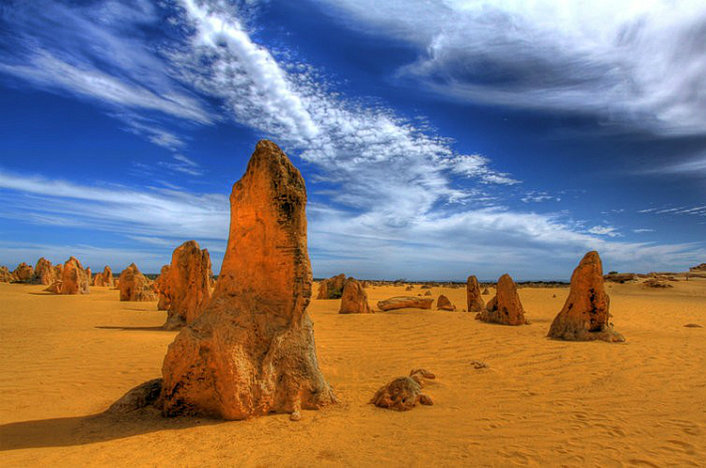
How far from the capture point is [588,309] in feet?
35.6

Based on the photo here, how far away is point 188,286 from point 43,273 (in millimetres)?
35013

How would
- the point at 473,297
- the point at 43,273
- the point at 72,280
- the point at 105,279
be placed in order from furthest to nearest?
1. the point at 105,279
2. the point at 43,273
3. the point at 72,280
4. the point at 473,297

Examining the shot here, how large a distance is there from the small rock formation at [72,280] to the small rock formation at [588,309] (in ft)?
92.0

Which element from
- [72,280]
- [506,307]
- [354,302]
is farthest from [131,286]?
[506,307]

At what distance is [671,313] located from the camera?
19109 millimetres

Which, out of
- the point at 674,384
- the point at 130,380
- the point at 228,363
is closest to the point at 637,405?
the point at 674,384

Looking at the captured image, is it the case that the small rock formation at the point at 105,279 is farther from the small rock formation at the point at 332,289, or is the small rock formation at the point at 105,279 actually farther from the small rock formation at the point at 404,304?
the small rock formation at the point at 404,304

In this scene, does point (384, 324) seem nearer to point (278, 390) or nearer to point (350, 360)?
point (350, 360)

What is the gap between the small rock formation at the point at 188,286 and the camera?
1257 cm

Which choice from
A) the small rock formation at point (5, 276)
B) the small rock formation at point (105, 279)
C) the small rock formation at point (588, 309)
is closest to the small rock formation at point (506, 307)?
the small rock formation at point (588, 309)

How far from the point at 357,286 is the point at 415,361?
9.07 meters

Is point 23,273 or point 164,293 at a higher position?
point 23,273

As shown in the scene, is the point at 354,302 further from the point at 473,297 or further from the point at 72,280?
the point at 72,280

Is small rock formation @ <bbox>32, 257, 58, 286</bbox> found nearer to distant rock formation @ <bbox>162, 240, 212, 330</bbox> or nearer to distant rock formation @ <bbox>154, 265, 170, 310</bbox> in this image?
distant rock formation @ <bbox>154, 265, 170, 310</bbox>
